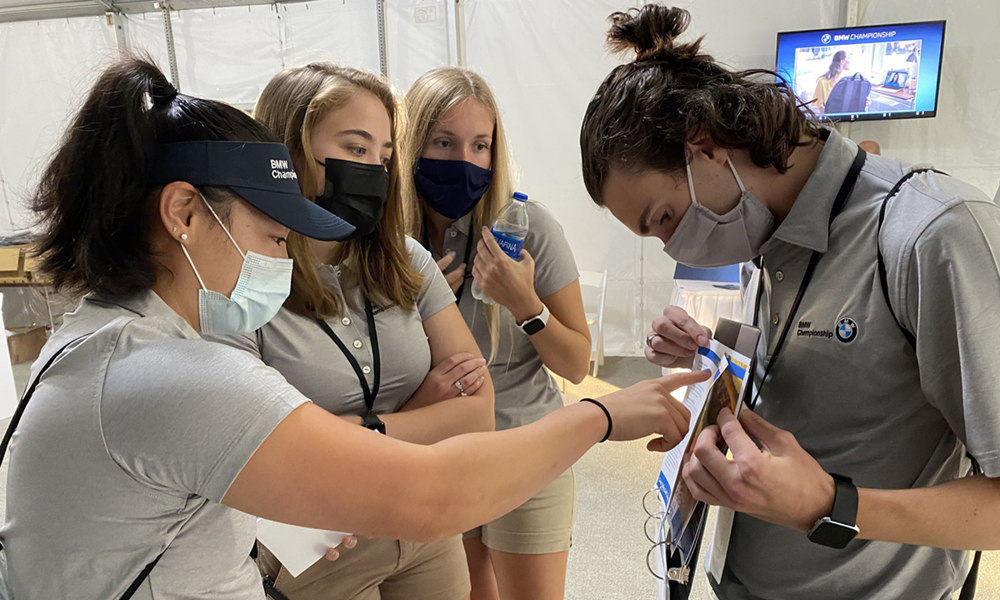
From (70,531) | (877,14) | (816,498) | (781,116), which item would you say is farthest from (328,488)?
(877,14)

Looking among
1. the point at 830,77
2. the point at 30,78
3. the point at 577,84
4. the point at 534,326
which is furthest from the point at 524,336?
the point at 30,78

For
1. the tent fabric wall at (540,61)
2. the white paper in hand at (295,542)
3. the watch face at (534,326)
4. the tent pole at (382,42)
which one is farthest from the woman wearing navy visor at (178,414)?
the tent pole at (382,42)

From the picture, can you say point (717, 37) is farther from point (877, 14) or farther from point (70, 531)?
point (70, 531)

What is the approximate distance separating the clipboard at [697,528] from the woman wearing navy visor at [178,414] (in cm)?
25

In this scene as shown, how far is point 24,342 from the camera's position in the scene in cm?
607

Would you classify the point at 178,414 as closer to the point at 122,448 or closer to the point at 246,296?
the point at 122,448

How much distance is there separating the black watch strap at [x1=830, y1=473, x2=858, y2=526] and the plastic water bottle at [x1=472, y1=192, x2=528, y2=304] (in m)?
0.99

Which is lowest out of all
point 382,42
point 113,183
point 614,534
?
point 614,534

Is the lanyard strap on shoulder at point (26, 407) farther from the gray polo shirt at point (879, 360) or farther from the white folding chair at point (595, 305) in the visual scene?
the white folding chair at point (595, 305)

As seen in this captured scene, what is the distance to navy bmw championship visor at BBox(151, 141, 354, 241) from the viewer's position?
0.89 meters

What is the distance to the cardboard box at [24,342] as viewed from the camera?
19.5 feet

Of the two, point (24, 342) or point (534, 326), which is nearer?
point (534, 326)

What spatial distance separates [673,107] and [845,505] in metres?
0.66

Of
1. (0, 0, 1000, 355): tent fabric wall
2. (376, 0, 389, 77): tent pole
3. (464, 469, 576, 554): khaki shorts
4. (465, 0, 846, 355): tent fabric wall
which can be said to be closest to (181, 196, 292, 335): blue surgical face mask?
(464, 469, 576, 554): khaki shorts
